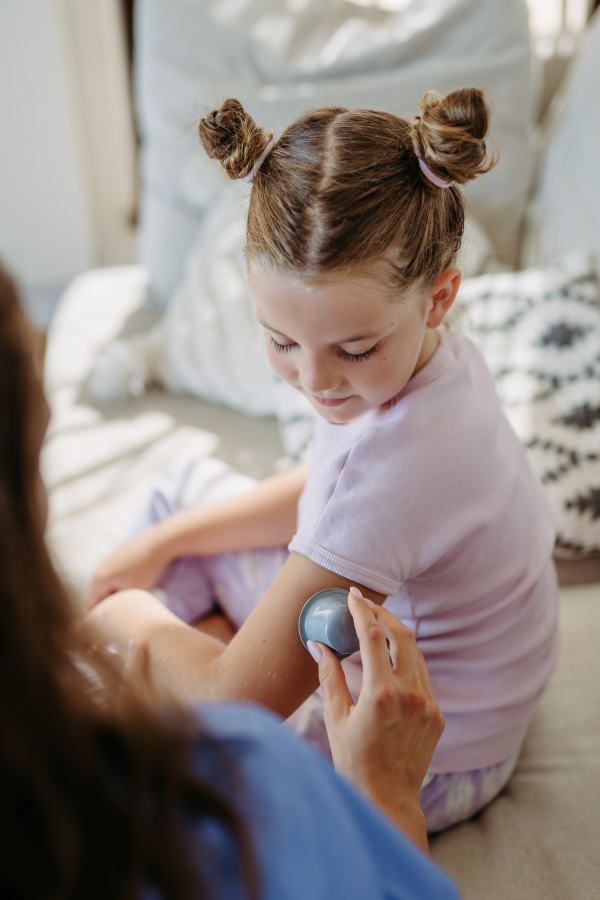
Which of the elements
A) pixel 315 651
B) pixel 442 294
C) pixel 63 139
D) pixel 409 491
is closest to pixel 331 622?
pixel 315 651

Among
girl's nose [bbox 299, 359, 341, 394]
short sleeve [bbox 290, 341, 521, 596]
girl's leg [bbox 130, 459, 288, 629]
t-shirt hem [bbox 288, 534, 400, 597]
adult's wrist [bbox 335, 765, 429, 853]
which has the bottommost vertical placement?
girl's leg [bbox 130, 459, 288, 629]

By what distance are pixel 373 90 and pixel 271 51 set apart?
1.07 feet

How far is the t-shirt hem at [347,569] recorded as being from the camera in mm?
678

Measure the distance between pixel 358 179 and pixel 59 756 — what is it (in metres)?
0.55

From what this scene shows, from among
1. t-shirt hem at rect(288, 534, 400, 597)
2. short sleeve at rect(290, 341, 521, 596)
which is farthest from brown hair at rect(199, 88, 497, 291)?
t-shirt hem at rect(288, 534, 400, 597)

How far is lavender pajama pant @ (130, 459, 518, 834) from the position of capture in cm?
82

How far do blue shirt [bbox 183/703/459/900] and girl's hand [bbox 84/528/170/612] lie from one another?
60cm

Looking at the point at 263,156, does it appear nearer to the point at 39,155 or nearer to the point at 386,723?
the point at 386,723

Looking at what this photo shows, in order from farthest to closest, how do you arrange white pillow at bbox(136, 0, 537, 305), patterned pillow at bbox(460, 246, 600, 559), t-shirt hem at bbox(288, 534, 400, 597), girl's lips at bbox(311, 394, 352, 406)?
white pillow at bbox(136, 0, 537, 305), patterned pillow at bbox(460, 246, 600, 559), girl's lips at bbox(311, 394, 352, 406), t-shirt hem at bbox(288, 534, 400, 597)

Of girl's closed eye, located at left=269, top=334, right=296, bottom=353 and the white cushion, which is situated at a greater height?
girl's closed eye, located at left=269, top=334, right=296, bottom=353

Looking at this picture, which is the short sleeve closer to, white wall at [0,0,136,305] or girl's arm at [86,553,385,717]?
girl's arm at [86,553,385,717]

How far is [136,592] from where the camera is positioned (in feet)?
3.24

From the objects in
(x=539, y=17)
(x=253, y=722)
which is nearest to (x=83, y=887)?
(x=253, y=722)

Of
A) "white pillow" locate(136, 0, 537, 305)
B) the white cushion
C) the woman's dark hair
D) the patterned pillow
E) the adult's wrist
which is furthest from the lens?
"white pillow" locate(136, 0, 537, 305)
